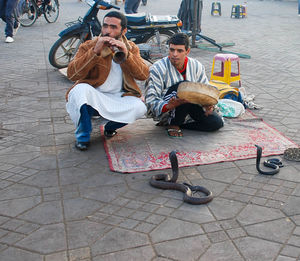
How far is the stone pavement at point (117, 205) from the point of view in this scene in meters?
2.54

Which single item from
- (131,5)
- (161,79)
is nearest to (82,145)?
(161,79)

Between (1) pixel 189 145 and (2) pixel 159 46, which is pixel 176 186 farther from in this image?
(2) pixel 159 46

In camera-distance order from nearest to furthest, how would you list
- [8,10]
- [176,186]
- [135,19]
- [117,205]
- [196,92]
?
[117,205], [176,186], [196,92], [135,19], [8,10]

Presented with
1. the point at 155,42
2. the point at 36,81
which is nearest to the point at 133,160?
the point at 36,81

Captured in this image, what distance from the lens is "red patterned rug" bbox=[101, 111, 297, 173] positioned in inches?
145

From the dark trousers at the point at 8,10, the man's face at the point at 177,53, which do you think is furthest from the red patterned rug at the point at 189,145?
the dark trousers at the point at 8,10

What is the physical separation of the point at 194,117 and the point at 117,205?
1.56 m

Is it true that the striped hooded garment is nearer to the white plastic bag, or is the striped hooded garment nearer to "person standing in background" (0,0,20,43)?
the white plastic bag

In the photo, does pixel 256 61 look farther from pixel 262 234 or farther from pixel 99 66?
pixel 262 234

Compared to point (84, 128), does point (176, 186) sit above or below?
below

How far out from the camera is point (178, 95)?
→ 381 centimetres

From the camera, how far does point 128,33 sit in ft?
24.2

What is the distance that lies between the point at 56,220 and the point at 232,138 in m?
2.02

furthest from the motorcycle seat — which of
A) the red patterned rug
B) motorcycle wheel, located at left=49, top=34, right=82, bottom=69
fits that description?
the red patterned rug
